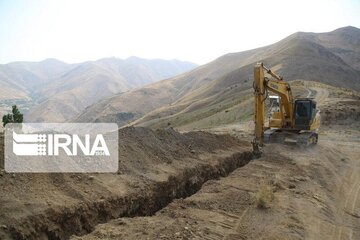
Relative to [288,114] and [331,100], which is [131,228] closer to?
[288,114]

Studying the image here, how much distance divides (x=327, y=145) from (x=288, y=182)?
33.2ft

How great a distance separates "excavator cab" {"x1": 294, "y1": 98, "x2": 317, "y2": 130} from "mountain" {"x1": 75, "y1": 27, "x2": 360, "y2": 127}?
1676 cm

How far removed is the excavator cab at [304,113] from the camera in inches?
869

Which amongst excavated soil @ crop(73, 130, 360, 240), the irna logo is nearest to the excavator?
excavated soil @ crop(73, 130, 360, 240)

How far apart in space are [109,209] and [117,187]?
99cm

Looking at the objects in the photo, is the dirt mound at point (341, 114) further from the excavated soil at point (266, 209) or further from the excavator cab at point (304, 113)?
the excavated soil at point (266, 209)

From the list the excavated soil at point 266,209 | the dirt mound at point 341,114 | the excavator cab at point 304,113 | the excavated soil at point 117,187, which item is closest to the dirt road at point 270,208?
the excavated soil at point 266,209

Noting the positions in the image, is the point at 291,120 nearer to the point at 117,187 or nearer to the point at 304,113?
the point at 304,113

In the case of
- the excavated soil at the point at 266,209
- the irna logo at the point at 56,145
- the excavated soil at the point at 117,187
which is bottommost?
the excavated soil at the point at 266,209

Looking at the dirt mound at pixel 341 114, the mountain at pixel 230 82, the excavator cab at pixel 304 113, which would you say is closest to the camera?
the excavator cab at pixel 304 113

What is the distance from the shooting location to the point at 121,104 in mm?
129625

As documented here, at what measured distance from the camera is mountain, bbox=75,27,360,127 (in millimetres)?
63969

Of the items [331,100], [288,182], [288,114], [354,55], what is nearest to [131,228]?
[288,182]

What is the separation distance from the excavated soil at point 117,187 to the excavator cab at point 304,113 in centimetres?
606
